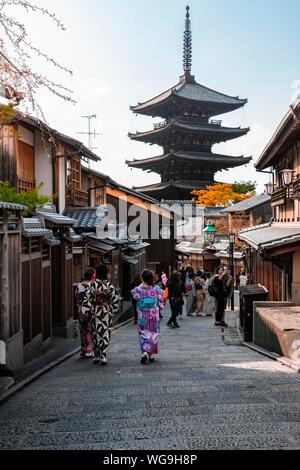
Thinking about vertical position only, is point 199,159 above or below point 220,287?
above

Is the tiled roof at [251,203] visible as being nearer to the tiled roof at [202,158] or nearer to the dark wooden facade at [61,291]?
the tiled roof at [202,158]

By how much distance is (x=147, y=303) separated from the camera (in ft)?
27.2

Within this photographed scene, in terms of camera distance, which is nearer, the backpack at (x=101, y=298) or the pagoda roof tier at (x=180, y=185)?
the backpack at (x=101, y=298)

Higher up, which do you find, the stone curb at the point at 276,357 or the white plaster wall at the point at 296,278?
the white plaster wall at the point at 296,278

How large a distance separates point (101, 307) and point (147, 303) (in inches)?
29.2

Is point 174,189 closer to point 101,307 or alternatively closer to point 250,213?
A: point 250,213

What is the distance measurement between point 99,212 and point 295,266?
8.10m

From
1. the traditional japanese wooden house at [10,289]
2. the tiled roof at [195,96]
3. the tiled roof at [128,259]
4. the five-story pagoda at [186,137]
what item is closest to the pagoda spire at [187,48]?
the tiled roof at [195,96]

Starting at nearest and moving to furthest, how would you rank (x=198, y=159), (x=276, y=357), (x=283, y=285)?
(x=276, y=357) → (x=283, y=285) → (x=198, y=159)

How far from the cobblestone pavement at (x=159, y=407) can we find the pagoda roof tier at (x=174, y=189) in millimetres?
37611

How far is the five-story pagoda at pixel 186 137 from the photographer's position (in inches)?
1800

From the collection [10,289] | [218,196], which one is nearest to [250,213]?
[218,196]

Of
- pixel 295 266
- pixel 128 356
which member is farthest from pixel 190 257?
pixel 128 356
